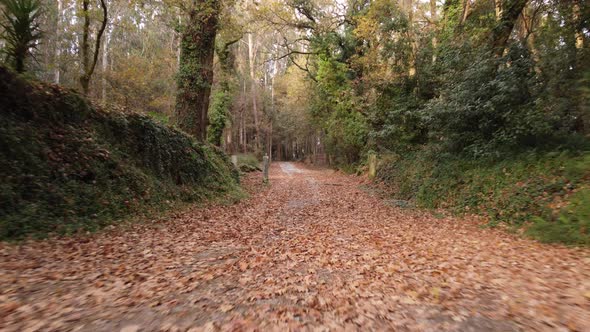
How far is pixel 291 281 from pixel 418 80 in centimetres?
1379

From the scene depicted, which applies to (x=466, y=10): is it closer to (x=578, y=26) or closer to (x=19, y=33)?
(x=578, y=26)

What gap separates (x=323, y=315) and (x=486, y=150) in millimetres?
8706

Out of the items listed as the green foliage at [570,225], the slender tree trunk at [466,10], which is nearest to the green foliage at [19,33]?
the green foliage at [570,225]

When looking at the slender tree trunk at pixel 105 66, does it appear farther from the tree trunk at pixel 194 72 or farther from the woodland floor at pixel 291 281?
the woodland floor at pixel 291 281

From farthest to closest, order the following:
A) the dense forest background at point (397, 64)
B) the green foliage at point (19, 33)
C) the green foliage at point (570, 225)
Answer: the dense forest background at point (397, 64) < the green foliage at point (19, 33) < the green foliage at point (570, 225)

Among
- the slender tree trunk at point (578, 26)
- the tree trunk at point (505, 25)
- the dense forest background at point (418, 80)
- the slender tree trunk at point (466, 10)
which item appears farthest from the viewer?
the slender tree trunk at point (466, 10)

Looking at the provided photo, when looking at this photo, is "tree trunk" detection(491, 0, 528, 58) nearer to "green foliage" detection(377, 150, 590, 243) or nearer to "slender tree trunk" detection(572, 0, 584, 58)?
"slender tree trunk" detection(572, 0, 584, 58)

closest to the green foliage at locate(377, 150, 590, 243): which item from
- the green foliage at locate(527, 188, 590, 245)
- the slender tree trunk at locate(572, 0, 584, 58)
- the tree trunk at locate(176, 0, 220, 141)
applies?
the green foliage at locate(527, 188, 590, 245)

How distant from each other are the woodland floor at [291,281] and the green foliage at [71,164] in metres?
0.69

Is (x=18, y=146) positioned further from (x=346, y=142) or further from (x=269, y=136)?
(x=269, y=136)

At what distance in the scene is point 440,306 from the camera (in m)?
3.85

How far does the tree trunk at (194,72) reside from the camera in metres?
14.3

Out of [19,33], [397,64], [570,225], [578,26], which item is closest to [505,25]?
[578,26]

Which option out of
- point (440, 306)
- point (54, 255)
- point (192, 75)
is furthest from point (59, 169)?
point (192, 75)
